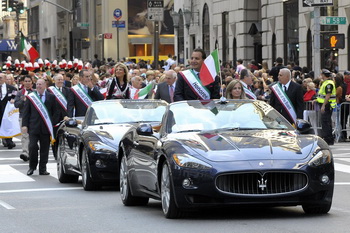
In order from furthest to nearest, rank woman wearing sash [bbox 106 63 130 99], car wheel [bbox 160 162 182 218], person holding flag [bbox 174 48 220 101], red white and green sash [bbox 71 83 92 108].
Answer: red white and green sash [bbox 71 83 92 108] → woman wearing sash [bbox 106 63 130 99] → person holding flag [bbox 174 48 220 101] → car wheel [bbox 160 162 182 218]

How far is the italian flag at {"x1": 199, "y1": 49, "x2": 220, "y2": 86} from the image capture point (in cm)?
1540

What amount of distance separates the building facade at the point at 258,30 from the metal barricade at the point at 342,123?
300 inches

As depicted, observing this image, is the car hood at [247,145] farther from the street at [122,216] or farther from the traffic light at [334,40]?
the traffic light at [334,40]

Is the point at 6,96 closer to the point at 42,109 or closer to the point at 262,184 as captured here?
the point at 42,109

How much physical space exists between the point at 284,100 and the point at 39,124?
4.22m

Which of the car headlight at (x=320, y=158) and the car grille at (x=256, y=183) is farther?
the car headlight at (x=320, y=158)

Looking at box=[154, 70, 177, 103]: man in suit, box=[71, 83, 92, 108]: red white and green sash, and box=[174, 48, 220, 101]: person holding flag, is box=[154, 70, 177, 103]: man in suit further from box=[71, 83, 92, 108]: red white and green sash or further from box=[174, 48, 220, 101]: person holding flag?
box=[174, 48, 220, 101]: person holding flag

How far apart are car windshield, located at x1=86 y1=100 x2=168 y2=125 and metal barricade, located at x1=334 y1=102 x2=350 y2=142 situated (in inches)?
388

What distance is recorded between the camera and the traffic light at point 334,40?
87.8 ft

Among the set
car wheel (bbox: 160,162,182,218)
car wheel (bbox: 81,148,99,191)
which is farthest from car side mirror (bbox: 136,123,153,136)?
car wheel (bbox: 81,148,99,191)

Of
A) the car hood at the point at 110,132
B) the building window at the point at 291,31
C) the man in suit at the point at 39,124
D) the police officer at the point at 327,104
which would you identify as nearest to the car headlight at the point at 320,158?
the car hood at the point at 110,132

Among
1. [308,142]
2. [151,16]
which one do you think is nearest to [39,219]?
[308,142]

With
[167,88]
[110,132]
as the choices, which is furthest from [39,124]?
[110,132]

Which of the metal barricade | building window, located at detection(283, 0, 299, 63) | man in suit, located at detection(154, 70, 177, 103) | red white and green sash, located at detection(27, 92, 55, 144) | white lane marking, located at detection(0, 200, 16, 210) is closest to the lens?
white lane marking, located at detection(0, 200, 16, 210)
